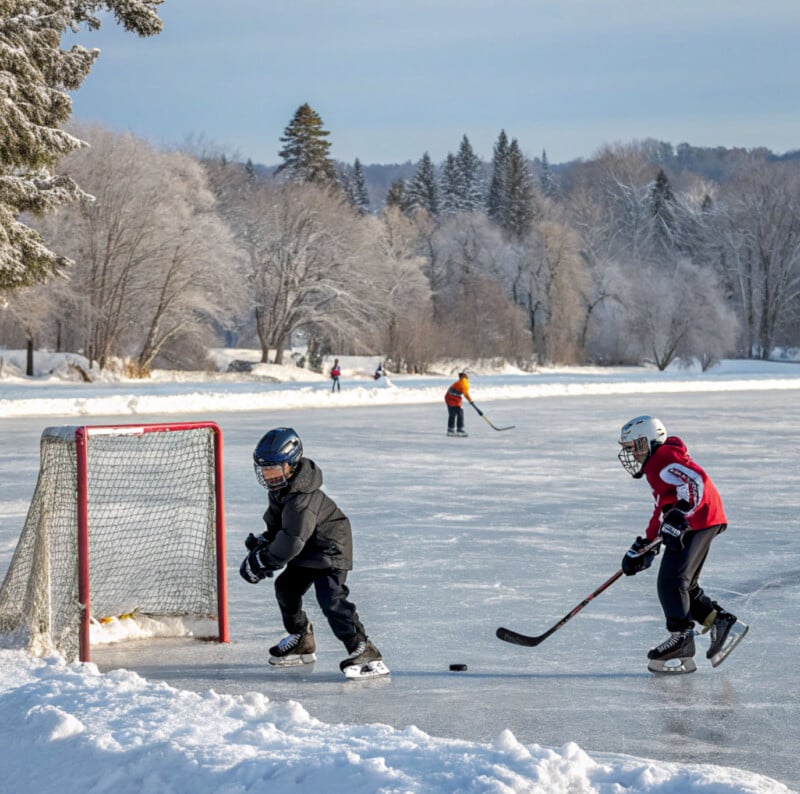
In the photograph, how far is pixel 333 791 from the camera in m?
2.72

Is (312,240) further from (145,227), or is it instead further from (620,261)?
(620,261)

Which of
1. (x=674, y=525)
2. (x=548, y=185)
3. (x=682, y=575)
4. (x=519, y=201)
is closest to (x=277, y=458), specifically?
(x=674, y=525)

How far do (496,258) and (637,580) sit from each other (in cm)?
5132

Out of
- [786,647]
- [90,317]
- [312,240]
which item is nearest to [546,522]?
[786,647]

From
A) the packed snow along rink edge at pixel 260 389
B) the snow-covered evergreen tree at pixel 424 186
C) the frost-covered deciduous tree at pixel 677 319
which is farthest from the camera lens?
the snow-covered evergreen tree at pixel 424 186

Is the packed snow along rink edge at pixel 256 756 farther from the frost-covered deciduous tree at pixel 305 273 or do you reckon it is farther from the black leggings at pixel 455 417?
the frost-covered deciduous tree at pixel 305 273

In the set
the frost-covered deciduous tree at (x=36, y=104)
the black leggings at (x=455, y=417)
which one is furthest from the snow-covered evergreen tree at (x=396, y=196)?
the frost-covered deciduous tree at (x=36, y=104)

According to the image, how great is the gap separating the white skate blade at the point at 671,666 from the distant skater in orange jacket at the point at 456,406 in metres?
11.4

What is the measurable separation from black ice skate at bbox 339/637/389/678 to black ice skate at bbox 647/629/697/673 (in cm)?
106

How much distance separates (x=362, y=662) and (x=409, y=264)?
43778 millimetres

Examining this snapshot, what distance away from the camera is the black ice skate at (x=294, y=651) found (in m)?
4.58

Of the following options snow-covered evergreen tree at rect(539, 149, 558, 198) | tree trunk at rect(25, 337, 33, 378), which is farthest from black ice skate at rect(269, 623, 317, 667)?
snow-covered evergreen tree at rect(539, 149, 558, 198)

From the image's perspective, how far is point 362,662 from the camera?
14.3 ft

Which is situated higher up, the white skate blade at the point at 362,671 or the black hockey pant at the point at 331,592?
the black hockey pant at the point at 331,592
